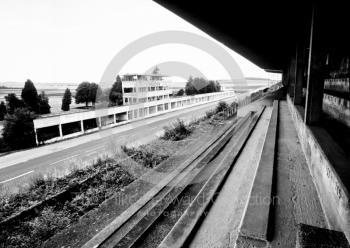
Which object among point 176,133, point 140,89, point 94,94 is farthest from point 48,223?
point 94,94

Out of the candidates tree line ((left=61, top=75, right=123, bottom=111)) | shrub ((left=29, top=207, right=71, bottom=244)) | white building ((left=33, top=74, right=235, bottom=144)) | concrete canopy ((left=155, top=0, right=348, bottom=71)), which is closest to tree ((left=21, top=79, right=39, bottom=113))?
tree line ((left=61, top=75, right=123, bottom=111))

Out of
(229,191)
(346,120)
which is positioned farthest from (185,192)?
(346,120)

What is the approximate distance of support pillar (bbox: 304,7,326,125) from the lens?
151 inches

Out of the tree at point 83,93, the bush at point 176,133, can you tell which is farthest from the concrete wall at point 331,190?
the tree at point 83,93

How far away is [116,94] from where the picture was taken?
146 ft

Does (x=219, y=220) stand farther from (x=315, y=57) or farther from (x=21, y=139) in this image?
(x=21, y=139)

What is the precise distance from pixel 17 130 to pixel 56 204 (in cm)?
1997

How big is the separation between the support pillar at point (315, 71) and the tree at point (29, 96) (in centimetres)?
4298

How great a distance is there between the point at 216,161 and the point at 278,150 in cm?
193

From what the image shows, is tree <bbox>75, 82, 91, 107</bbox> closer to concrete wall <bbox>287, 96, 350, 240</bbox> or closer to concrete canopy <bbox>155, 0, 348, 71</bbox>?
concrete canopy <bbox>155, 0, 348, 71</bbox>

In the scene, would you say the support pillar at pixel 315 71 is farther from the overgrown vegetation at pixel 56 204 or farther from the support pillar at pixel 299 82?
the overgrown vegetation at pixel 56 204

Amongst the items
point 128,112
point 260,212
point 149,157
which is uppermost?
point 260,212

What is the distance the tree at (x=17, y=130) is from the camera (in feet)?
67.4

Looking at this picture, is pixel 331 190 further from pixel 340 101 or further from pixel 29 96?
pixel 29 96
